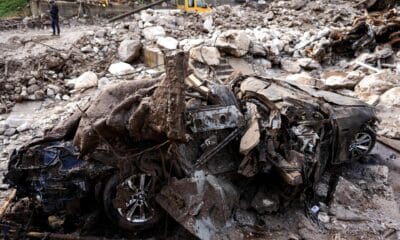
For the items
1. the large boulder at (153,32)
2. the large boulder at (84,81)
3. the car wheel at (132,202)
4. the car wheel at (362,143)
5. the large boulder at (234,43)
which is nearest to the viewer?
the car wheel at (132,202)

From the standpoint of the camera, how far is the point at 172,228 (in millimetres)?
5551

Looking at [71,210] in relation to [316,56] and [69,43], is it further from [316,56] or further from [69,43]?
[316,56]

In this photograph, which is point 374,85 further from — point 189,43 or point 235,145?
point 235,145

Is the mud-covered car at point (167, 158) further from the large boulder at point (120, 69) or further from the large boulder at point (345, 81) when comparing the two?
the large boulder at point (120, 69)

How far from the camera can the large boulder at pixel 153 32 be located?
14570 millimetres

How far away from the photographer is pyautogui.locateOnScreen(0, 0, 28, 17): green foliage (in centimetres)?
2178

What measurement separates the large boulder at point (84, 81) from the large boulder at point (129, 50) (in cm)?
176

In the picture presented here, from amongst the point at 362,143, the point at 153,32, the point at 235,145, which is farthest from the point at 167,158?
the point at 153,32

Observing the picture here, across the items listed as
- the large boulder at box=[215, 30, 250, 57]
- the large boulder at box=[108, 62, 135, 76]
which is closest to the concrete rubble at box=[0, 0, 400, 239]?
the large boulder at box=[108, 62, 135, 76]

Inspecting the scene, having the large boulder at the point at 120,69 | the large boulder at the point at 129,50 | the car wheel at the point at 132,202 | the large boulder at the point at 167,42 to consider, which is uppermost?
the large boulder at the point at 167,42

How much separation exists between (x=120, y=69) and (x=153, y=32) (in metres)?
2.79

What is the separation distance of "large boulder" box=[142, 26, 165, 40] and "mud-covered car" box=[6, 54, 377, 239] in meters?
9.11

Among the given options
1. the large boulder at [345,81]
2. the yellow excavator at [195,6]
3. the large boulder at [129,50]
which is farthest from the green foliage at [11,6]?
the large boulder at [345,81]

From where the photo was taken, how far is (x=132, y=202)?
5.25m
